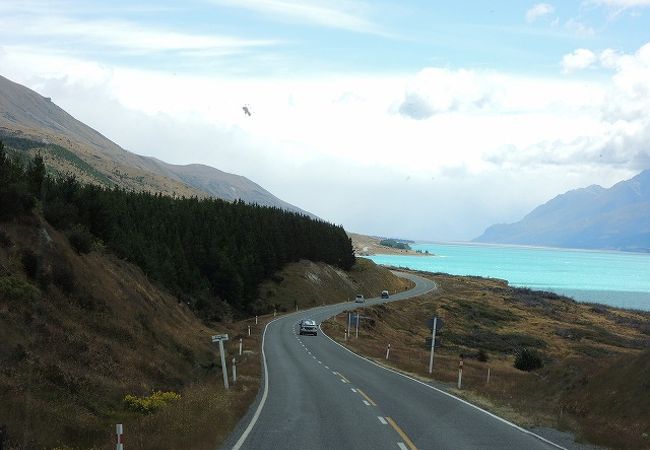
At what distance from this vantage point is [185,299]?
59.5 m

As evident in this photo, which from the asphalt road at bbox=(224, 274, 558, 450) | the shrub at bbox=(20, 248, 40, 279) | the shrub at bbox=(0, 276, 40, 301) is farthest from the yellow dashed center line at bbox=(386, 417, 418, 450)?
the shrub at bbox=(20, 248, 40, 279)

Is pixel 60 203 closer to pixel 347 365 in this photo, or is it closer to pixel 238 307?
pixel 347 365

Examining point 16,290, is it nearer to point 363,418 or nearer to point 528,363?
point 363,418

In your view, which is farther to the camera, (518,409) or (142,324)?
(142,324)

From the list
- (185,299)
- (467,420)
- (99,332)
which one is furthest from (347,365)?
(185,299)

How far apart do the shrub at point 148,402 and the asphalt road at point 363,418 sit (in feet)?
9.17

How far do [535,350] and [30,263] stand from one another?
169 feet

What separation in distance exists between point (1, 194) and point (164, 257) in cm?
3557

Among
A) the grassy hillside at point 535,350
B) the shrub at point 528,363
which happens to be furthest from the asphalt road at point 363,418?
the shrub at point 528,363

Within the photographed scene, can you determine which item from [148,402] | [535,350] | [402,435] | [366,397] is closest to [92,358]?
[148,402]

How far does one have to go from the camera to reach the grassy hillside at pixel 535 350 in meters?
17.6

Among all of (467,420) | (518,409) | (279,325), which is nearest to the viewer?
Result: (467,420)

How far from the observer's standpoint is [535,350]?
62594mm

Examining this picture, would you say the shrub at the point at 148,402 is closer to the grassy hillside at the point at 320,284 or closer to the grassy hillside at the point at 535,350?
the grassy hillside at the point at 535,350
